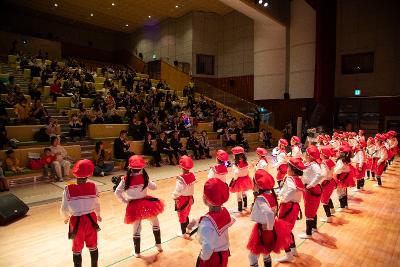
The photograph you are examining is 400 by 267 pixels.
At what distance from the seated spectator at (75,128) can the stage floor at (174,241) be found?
443 centimetres

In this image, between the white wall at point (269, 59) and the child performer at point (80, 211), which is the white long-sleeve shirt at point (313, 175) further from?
the white wall at point (269, 59)

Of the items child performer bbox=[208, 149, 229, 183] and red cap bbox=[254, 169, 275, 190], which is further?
child performer bbox=[208, 149, 229, 183]

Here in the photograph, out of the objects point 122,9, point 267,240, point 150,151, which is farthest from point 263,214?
point 122,9

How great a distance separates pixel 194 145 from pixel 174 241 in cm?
832

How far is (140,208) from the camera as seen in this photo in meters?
3.94

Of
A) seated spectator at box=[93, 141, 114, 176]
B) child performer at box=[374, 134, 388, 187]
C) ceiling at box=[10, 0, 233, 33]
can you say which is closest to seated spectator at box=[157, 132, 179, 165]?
seated spectator at box=[93, 141, 114, 176]

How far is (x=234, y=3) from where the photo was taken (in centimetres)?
1499

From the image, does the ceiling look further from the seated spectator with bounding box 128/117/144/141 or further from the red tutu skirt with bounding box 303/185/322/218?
the red tutu skirt with bounding box 303/185/322/218

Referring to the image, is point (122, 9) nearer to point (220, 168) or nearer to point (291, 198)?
point (220, 168)

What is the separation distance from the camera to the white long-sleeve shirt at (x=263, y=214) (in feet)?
10.0

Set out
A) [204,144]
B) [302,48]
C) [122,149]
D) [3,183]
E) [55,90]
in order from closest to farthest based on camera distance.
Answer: [3,183] < [122,149] < [55,90] < [204,144] < [302,48]

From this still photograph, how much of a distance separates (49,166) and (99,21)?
1938cm

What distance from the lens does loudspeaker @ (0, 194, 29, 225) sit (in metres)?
5.31

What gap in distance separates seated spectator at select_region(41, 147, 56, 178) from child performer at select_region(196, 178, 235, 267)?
704 cm
